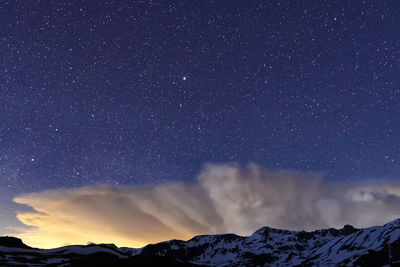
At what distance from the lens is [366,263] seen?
199250 mm

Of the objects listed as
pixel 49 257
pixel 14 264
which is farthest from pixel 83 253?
pixel 14 264

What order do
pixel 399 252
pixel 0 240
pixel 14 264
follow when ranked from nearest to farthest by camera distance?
pixel 14 264 → pixel 0 240 → pixel 399 252

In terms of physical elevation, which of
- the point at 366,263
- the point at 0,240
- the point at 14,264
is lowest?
the point at 14,264

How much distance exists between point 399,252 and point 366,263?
20660 millimetres

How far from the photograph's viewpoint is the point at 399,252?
19288cm

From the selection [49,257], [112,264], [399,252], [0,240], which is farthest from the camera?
[399,252]

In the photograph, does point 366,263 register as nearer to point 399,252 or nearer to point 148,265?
point 399,252

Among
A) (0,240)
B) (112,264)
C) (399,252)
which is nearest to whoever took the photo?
(112,264)

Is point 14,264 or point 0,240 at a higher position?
point 0,240

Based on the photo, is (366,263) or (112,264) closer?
(112,264)

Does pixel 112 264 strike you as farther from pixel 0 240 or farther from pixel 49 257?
pixel 0 240

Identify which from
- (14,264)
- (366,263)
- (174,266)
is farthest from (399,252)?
(14,264)

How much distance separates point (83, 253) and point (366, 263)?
20185cm

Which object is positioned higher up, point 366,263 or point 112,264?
point 366,263
